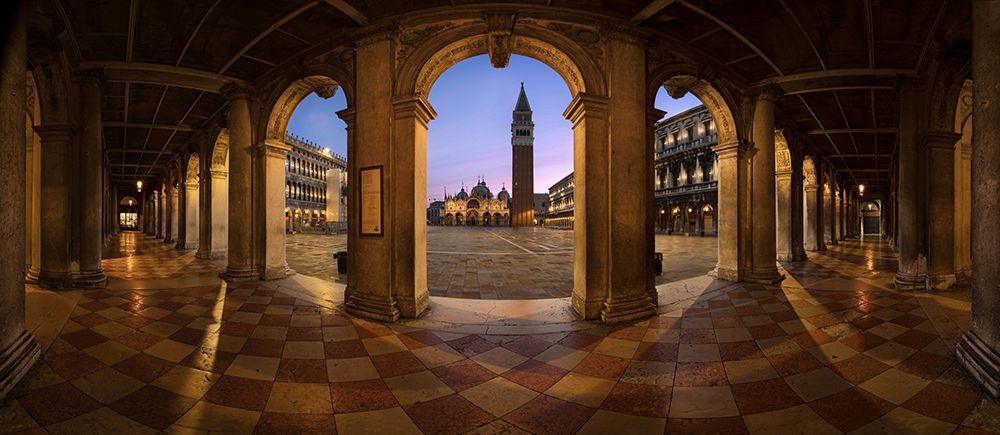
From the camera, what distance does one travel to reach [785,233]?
11.6 m

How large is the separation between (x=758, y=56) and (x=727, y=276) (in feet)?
14.8

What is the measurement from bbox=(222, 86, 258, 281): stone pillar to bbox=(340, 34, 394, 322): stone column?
147 inches

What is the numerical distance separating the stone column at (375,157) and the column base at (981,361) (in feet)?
19.8

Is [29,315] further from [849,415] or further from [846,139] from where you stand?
[846,139]

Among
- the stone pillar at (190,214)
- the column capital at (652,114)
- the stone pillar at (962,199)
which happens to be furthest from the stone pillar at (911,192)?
the stone pillar at (190,214)

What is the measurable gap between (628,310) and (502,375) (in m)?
2.60

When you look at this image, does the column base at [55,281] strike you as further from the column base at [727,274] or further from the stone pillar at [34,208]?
the column base at [727,274]

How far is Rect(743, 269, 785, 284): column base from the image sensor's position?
7297 mm

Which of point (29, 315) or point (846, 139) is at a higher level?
point (846, 139)

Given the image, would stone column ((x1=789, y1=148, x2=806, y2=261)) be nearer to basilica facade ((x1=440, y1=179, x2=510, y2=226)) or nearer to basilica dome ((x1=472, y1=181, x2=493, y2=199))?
basilica facade ((x1=440, y1=179, x2=510, y2=226))

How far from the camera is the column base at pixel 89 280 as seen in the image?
6562 millimetres

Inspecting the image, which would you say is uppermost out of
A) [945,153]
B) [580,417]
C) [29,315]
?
[945,153]

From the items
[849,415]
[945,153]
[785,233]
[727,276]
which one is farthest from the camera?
[785,233]

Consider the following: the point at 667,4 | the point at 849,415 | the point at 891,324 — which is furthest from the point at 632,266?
the point at 667,4
